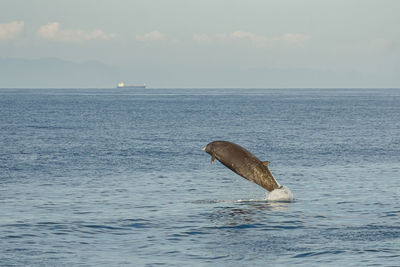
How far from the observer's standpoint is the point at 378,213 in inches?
1202

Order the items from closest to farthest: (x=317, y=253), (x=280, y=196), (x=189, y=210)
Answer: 1. (x=317, y=253)
2. (x=189, y=210)
3. (x=280, y=196)

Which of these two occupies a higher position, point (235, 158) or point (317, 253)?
point (235, 158)

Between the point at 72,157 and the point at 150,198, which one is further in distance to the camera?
the point at 72,157

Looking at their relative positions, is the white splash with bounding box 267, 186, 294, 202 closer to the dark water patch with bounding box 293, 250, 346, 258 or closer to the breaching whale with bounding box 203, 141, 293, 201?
the breaching whale with bounding box 203, 141, 293, 201

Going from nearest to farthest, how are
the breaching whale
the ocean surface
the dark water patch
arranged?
the dark water patch → the ocean surface → the breaching whale

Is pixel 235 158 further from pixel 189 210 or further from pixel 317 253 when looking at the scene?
pixel 317 253

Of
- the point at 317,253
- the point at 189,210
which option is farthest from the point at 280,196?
the point at 317,253

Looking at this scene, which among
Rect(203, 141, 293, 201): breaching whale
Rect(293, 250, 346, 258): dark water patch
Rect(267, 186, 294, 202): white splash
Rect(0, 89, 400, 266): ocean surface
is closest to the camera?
Rect(293, 250, 346, 258): dark water patch

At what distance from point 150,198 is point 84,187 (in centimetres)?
595

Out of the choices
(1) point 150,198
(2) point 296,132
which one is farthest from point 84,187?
(2) point 296,132

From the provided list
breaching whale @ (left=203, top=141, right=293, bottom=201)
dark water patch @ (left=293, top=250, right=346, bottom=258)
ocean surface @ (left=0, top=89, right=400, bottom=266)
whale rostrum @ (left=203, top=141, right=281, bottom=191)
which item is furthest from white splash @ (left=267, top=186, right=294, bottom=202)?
dark water patch @ (left=293, top=250, right=346, bottom=258)

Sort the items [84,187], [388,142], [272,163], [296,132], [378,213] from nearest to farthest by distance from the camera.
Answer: [378,213] → [84,187] → [272,163] → [388,142] → [296,132]

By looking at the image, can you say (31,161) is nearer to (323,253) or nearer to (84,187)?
(84,187)

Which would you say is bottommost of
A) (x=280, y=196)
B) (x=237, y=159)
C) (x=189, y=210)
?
(x=189, y=210)
